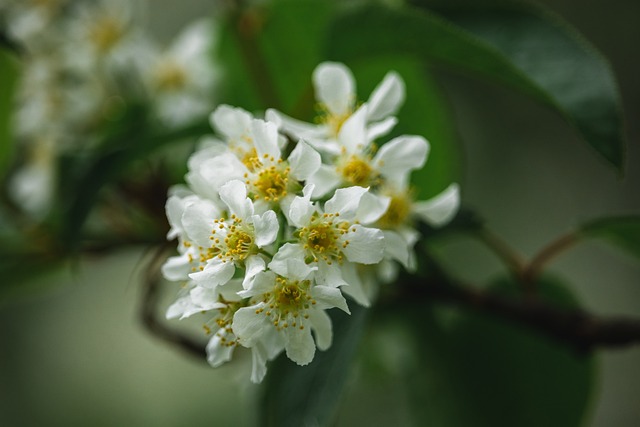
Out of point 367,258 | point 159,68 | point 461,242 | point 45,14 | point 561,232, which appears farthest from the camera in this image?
point 561,232

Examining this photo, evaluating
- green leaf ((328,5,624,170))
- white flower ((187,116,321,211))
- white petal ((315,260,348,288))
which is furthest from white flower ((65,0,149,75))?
white petal ((315,260,348,288))

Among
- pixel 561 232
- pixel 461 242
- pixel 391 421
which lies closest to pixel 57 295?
pixel 461 242

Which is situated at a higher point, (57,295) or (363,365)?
(363,365)

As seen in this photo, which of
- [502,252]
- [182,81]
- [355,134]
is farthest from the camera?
[182,81]

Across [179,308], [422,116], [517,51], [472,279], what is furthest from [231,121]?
[472,279]

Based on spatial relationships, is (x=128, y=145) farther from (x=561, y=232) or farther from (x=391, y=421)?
(x=561, y=232)

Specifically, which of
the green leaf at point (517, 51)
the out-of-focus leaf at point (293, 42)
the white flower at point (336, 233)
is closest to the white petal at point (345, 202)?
the white flower at point (336, 233)

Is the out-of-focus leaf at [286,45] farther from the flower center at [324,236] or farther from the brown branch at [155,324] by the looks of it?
the flower center at [324,236]

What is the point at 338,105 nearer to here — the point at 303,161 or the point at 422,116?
the point at 303,161
